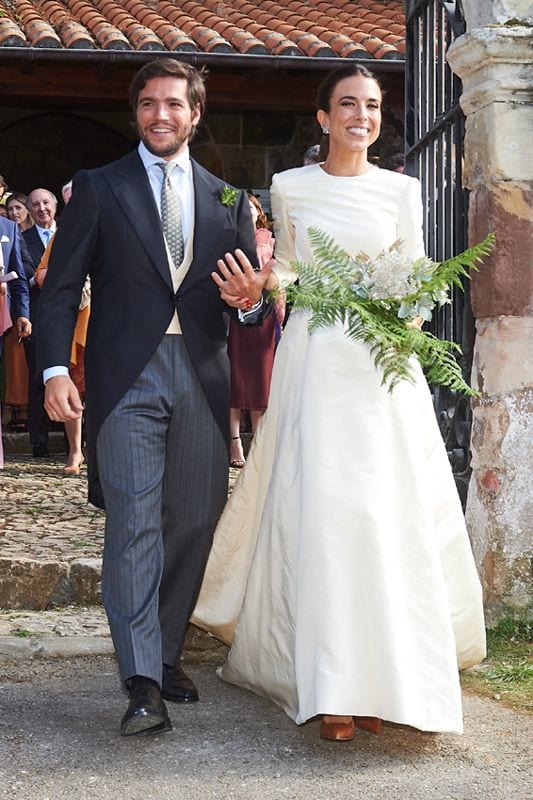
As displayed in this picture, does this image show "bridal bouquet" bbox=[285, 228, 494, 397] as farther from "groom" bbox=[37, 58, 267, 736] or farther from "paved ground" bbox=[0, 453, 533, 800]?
"paved ground" bbox=[0, 453, 533, 800]

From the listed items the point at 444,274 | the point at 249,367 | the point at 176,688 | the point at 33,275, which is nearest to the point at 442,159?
the point at 444,274

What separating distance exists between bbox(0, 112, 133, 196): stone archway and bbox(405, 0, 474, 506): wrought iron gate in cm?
744

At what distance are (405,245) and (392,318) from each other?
0.32 metres

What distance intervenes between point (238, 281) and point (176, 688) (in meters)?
1.33

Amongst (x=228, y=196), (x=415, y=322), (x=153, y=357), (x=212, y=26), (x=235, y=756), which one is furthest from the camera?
(x=212, y=26)

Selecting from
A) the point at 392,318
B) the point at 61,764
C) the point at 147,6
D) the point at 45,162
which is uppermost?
the point at 147,6

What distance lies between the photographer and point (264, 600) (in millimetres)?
4176

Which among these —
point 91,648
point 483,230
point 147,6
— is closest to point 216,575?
point 91,648

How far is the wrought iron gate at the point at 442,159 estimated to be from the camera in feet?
17.9

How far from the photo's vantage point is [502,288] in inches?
199

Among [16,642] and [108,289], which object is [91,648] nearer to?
[16,642]

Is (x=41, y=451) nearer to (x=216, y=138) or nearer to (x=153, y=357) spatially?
(x=216, y=138)

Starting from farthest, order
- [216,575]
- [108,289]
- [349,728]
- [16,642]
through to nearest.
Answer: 1. [16,642]
2. [216,575]
3. [108,289]
4. [349,728]

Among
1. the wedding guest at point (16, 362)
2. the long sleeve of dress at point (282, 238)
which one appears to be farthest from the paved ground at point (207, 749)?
the wedding guest at point (16, 362)
